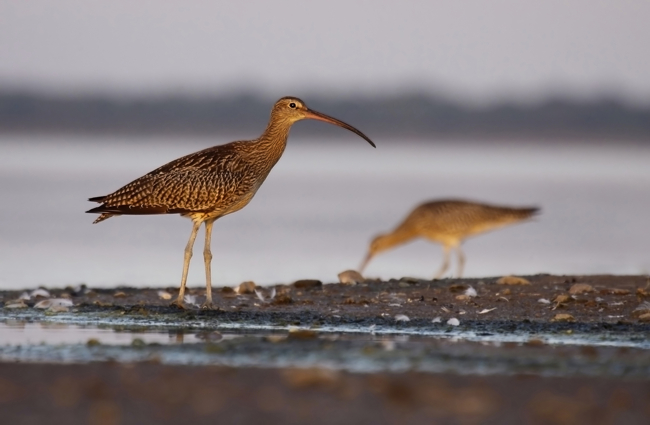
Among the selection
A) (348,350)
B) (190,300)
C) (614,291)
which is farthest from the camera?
(614,291)

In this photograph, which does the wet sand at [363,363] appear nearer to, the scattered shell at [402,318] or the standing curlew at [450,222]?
the scattered shell at [402,318]

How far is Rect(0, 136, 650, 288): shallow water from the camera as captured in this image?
16.0 meters

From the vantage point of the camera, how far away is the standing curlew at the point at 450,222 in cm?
1798

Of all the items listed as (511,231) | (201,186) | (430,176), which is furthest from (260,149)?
(430,176)

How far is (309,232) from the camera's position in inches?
844

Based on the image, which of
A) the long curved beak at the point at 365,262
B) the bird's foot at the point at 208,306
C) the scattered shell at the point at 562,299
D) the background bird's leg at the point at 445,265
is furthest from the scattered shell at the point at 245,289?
the long curved beak at the point at 365,262

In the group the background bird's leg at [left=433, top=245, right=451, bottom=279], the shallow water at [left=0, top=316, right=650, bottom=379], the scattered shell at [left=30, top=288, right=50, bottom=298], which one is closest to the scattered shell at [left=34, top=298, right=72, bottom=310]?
the scattered shell at [left=30, top=288, right=50, bottom=298]

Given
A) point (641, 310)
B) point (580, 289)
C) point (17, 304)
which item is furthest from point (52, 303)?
point (641, 310)

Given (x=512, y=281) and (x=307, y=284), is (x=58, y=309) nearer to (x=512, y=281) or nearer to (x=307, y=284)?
(x=307, y=284)

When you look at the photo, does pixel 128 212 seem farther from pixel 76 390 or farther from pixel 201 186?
pixel 76 390

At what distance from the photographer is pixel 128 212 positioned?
1155cm

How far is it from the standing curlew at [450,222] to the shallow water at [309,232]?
0.43 meters

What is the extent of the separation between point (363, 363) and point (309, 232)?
571 inches

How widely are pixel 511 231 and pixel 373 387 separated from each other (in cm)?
1724
